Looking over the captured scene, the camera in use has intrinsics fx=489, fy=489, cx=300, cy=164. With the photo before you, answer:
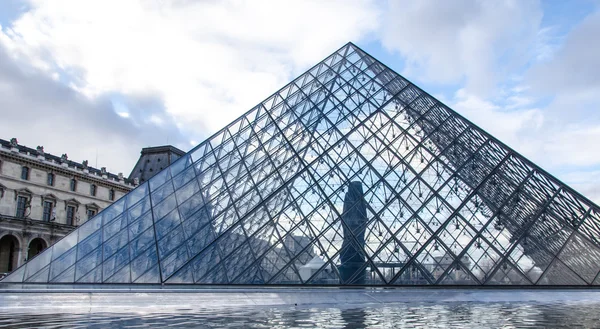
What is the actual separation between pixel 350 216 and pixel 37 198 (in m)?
38.0

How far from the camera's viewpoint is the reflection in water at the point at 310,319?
6012 millimetres

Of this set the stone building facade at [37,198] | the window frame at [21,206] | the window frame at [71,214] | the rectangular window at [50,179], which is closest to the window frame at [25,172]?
the stone building facade at [37,198]

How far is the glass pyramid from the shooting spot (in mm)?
13555

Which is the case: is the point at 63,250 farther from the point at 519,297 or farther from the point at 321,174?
the point at 519,297

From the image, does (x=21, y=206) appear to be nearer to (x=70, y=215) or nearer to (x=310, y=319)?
(x=70, y=215)

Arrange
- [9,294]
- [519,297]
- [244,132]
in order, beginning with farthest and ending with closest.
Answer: [244,132]
[519,297]
[9,294]

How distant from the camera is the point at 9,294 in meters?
8.71

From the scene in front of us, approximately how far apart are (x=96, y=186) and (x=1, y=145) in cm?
1191

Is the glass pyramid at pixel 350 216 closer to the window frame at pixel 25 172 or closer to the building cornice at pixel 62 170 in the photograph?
the building cornice at pixel 62 170

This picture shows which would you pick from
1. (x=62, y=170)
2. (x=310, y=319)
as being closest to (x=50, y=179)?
(x=62, y=170)

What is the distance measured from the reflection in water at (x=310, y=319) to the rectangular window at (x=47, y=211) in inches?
1665

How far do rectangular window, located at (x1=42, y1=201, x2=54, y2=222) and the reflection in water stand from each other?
42285 mm

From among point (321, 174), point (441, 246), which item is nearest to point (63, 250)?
point (321, 174)

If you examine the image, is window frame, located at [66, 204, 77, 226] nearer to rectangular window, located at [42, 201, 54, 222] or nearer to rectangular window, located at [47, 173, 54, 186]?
rectangular window, located at [42, 201, 54, 222]
